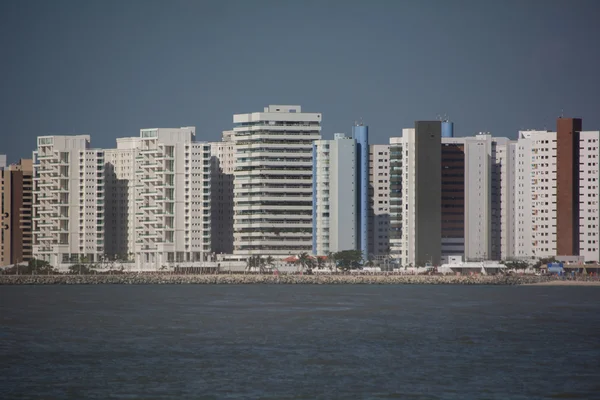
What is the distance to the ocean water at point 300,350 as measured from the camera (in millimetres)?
60688

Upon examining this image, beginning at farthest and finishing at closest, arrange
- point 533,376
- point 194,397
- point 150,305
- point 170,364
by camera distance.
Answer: point 150,305 → point 170,364 → point 533,376 → point 194,397

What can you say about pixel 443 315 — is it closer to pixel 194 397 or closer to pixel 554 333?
pixel 554 333

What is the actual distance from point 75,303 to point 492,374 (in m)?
86.7

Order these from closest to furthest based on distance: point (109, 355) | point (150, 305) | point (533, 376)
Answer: point (533, 376) → point (109, 355) → point (150, 305)

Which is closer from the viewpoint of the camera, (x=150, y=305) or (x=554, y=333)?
(x=554, y=333)

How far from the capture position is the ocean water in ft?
199

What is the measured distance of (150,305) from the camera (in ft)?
446

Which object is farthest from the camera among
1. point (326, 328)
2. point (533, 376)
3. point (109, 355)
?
point (326, 328)

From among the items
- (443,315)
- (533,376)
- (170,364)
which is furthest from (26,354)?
(443,315)

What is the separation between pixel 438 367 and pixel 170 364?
690 inches

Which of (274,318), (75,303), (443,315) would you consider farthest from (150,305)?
(443,315)

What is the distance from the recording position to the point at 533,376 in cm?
6556

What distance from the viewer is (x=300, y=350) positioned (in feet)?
259

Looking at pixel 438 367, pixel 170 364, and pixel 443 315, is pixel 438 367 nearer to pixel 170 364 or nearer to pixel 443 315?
pixel 170 364
